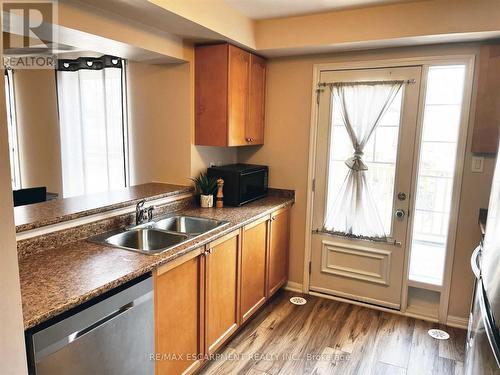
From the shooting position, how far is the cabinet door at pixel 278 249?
3020mm

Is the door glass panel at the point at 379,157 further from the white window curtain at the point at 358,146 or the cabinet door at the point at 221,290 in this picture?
the cabinet door at the point at 221,290

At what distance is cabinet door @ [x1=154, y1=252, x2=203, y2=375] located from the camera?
177 cm

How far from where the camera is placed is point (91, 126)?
3953mm

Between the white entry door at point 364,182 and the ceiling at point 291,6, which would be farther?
the white entry door at point 364,182

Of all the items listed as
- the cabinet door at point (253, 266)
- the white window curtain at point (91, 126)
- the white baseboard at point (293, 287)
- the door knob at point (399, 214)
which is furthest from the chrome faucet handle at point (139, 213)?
the door knob at point (399, 214)

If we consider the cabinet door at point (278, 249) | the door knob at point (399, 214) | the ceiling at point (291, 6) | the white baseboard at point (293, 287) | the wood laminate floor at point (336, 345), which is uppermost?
the ceiling at point (291, 6)

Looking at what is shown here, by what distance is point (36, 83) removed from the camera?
13.4ft

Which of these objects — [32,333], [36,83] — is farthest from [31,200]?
[32,333]

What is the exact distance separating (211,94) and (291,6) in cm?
89

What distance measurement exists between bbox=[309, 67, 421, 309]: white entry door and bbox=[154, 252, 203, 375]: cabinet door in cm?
160

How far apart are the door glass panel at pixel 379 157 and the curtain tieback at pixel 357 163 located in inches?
1.3

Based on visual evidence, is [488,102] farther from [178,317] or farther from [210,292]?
[178,317]

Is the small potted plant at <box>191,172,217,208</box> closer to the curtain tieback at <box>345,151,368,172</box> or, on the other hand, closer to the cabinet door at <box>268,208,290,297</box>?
the cabinet door at <box>268,208,290,297</box>

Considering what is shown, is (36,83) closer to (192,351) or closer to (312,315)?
(192,351)
